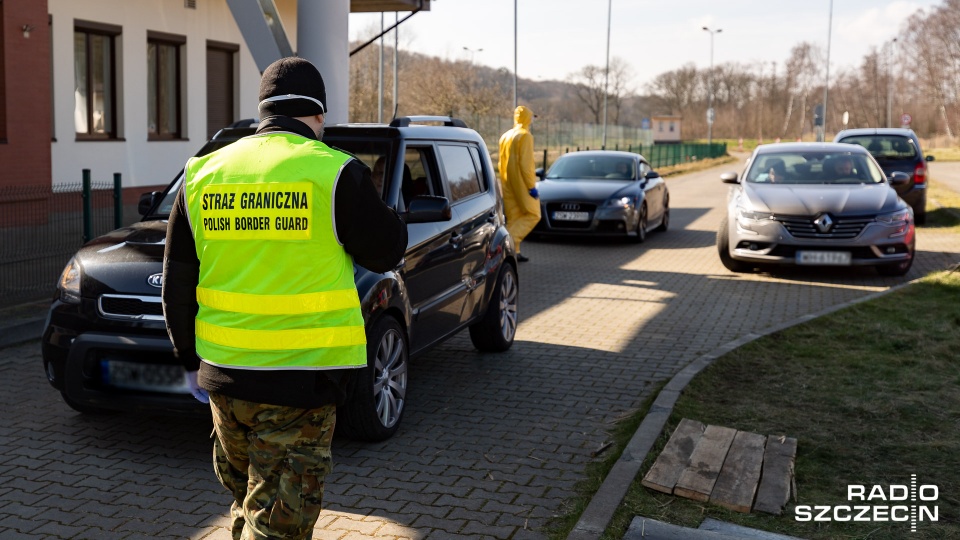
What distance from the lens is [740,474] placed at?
526 cm

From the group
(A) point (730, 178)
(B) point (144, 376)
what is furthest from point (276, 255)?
(A) point (730, 178)

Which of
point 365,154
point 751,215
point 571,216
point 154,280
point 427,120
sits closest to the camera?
point 154,280

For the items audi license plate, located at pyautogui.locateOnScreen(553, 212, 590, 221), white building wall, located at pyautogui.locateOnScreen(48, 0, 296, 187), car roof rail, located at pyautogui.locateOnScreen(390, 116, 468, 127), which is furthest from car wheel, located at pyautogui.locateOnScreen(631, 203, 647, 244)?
white building wall, located at pyautogui.locateOnScreen(48, 0, 296, 187)

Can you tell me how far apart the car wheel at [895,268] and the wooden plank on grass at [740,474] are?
767 cm

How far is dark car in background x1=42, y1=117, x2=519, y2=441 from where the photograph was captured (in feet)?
18.5

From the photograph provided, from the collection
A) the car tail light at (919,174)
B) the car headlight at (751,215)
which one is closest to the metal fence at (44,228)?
the car headlight at (751,215)

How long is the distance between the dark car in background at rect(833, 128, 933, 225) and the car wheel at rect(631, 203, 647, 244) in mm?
4419

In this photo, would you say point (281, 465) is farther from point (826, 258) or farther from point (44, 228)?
point (826, 258)

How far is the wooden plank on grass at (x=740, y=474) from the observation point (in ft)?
→ 16.1

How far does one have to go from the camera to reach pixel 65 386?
5770 mm

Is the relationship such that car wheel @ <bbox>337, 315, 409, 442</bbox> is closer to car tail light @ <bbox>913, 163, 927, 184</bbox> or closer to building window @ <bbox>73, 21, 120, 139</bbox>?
building window @ <bbox>73, 21, 120, 139</bbox>

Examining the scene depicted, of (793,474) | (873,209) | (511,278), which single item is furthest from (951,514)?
(873,209)

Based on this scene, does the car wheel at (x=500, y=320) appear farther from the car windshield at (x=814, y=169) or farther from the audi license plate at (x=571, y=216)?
the audi license plate at (x=571, y=216)

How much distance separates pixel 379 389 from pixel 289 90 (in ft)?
9.55
